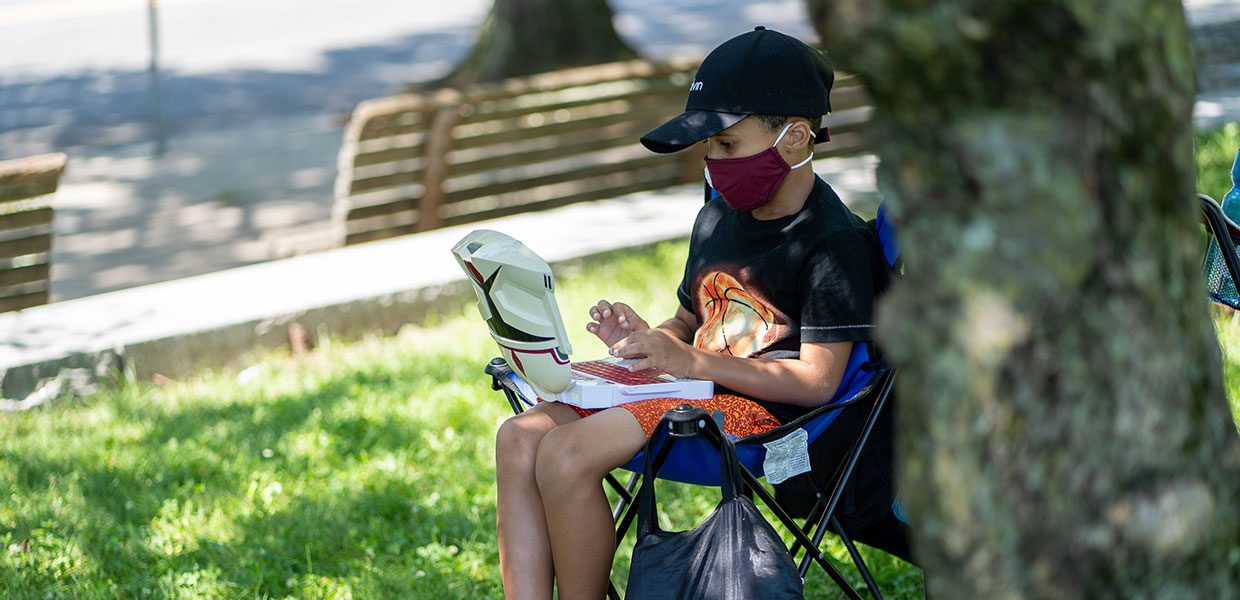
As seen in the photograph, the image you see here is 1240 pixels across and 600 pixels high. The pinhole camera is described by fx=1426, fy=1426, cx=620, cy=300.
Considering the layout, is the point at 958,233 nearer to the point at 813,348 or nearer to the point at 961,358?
the point at 961,358

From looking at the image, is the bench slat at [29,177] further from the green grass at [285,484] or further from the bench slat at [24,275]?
the green grass at [285,484]

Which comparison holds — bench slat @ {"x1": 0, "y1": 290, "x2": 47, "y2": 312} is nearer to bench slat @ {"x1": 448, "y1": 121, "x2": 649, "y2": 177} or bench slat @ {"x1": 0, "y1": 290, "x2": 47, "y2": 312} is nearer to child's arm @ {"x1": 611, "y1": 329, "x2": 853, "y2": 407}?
bench slat @ {"x1": 448, "y1": 121, "x2": 649, "y2": 177}

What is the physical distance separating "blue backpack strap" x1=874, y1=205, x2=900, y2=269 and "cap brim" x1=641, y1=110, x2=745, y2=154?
1.24 ft

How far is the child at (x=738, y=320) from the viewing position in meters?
2.92

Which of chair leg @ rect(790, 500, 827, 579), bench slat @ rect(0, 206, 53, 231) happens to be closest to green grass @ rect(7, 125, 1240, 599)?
chair leg @ rect(790, 500, 827, 579)

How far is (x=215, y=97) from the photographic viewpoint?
1327 cm

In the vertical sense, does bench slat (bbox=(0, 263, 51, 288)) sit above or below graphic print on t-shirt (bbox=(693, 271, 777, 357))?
below

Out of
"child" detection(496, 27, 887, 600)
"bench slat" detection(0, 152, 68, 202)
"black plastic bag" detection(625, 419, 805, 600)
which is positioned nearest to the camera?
"black plastic bag" detection(625, 419, 805, 600)

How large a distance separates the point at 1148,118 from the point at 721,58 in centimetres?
173

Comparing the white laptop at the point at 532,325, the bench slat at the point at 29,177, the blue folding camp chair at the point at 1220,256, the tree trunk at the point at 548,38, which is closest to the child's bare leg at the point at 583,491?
the white laptop at the point at 532,325

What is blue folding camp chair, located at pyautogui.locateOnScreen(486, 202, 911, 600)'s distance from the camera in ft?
9.66

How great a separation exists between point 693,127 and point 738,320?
0.45 m

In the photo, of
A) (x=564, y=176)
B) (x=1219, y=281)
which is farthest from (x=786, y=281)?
(x=564, y=176)

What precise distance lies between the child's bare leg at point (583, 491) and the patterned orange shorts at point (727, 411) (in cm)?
4
